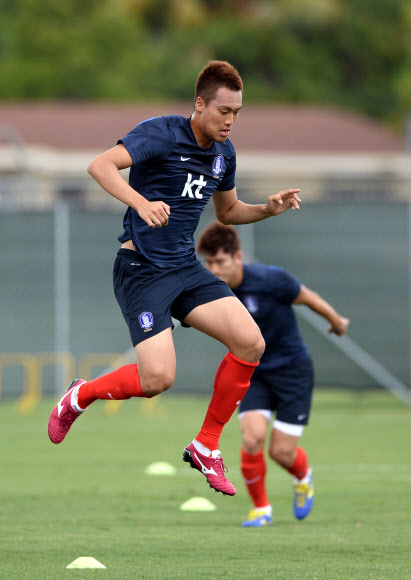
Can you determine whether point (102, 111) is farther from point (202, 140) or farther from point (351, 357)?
point (202, 140)

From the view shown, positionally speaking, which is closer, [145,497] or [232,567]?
[232,567]

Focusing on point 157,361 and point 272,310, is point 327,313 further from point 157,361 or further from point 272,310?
point 157,361

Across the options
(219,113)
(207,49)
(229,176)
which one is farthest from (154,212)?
(207,49)

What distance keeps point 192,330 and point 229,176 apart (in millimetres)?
9496

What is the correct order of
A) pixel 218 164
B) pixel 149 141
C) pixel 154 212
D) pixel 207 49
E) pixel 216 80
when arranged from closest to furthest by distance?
pixel 154 212 < pixel 149 141 < pixel 216 80 < pixel 218 164 < pixel 207 49

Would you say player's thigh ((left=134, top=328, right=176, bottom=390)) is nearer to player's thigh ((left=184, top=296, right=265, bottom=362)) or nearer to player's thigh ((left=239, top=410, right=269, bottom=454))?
player's thigh ((left=184, top=296, right=265, bottom=362))

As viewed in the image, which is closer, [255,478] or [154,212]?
[154,212]

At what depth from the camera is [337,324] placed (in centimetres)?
843

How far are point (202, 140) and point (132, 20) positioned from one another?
54.6m

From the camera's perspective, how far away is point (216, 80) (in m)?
6.52

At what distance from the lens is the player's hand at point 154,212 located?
19.6 ft

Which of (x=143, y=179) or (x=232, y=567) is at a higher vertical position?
(x=143, y=179)

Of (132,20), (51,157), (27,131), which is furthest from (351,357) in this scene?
(132,20)

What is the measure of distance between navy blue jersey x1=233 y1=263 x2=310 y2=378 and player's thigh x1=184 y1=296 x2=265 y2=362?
6.33ft
